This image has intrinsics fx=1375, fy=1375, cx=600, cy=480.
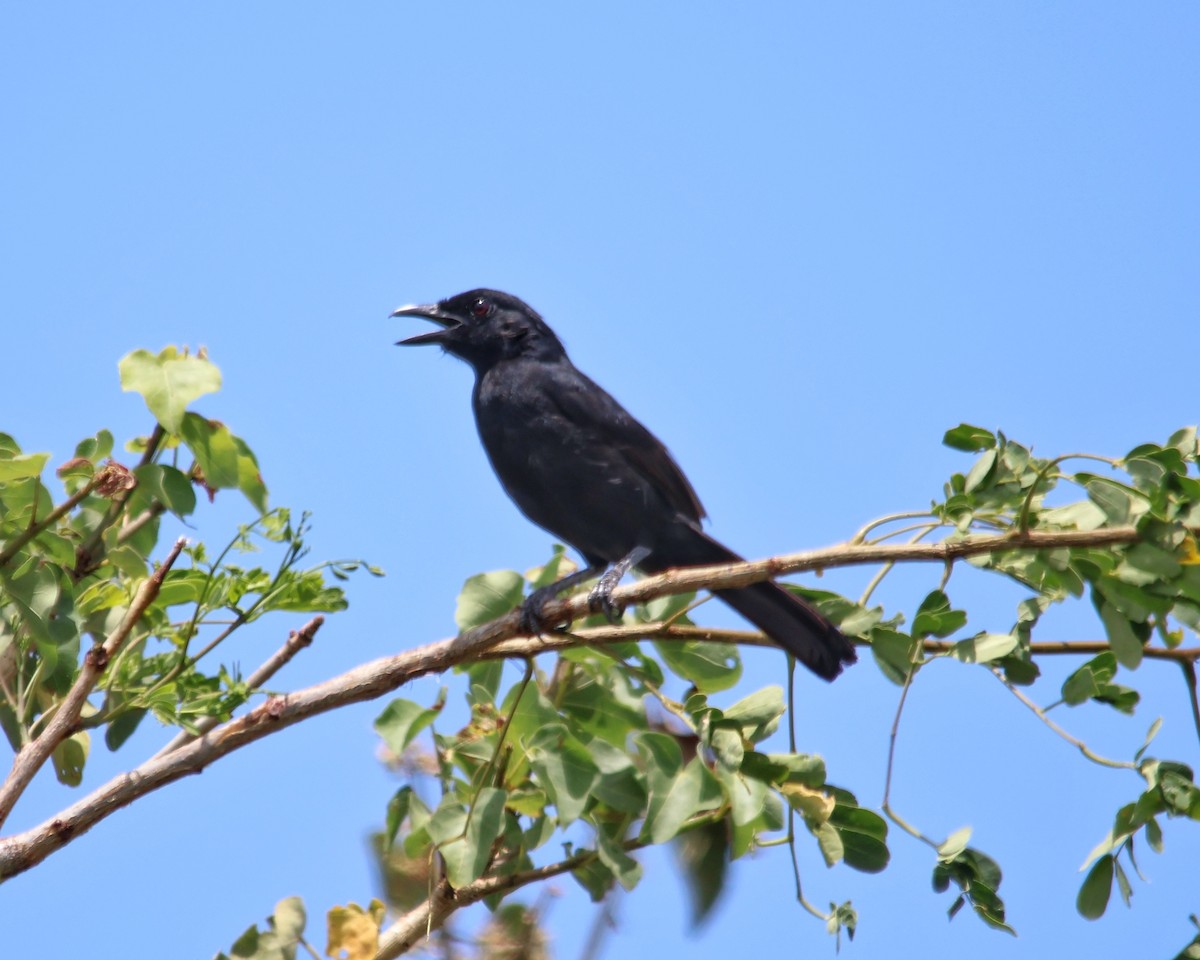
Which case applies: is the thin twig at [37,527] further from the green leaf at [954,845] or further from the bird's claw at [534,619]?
the green leaf at [954,845]

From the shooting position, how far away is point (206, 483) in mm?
3236

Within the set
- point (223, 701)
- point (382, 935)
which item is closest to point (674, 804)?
point (382, 935)

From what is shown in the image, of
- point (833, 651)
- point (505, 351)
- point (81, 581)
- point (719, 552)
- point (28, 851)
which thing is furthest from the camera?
point (505, 351)

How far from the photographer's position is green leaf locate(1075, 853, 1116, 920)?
2.95 m

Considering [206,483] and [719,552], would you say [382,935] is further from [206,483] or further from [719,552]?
[719,552]

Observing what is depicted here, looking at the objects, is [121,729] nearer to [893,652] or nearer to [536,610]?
[536,610]

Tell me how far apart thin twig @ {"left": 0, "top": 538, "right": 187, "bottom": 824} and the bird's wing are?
257cm

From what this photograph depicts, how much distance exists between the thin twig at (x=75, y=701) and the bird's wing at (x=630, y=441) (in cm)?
257

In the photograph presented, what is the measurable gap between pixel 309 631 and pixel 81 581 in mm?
614

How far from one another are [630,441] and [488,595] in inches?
70.3

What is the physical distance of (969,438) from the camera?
10.3 ft

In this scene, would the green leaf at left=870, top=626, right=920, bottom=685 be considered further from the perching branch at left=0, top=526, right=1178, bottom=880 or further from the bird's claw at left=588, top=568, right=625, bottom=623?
the bird's claw at left=588, top=568, right=625, bottom=623

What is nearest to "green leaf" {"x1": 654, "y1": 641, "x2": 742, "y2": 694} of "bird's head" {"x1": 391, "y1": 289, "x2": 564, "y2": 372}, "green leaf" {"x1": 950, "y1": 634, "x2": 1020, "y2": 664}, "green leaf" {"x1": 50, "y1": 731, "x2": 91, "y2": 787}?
"green leaf" {"x1": 950, "y1": 634, "x2": 1020, "y2": 664}

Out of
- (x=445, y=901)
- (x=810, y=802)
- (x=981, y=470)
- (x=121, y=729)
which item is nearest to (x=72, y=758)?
(x=121, y=729)
